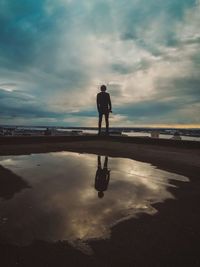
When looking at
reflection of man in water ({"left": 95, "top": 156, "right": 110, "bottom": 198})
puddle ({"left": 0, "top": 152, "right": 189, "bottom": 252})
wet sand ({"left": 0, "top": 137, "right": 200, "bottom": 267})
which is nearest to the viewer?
wet sand ({"left": 0, "top": 137, "right": 200, "bottom": 267})

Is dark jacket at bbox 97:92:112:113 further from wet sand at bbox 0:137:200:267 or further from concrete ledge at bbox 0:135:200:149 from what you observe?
wet sand at bbox 0:137:200:267

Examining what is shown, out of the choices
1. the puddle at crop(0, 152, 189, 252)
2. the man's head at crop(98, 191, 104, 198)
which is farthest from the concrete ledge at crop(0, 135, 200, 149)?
the man's head at crop(98, 191, 104, 198)

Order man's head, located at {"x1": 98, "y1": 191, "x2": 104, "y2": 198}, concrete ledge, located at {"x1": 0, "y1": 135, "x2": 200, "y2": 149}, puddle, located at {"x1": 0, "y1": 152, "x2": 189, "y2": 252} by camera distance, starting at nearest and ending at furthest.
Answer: puddle, located at {"x1": 0, "y1": 152, "x2": 189, "y2": 252} < man's head, located at {"x1": 98, "y1": 191, "x2": 104, "y2": 198} < concrete ledge, located at {"x1": 0, "y1": 135, "x2": 200, "y2": 149}

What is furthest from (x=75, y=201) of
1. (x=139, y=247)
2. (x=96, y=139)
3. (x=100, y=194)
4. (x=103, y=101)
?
(x=96, y=139)

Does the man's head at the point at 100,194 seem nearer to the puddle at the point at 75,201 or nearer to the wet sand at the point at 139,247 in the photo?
the puddle at the point at 75,201

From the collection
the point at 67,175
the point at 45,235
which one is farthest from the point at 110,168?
the point at 45,235

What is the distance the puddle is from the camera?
7.72 feet

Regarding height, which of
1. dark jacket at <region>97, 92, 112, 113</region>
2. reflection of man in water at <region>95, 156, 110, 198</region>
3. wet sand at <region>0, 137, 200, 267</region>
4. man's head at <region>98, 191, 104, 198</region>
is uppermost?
dark jacket at <region>97, 92, 112, 113</region>

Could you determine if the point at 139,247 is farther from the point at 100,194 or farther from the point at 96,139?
the point at 96,139

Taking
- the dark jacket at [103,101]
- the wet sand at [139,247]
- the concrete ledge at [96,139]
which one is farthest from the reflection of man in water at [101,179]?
the dark jacket at [103,101]

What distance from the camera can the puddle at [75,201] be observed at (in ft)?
7.72

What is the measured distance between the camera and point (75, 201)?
3252mm

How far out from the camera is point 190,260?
6.29 feet

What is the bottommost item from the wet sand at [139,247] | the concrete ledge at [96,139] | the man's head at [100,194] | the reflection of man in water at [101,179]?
the wet sand at [139,247]
